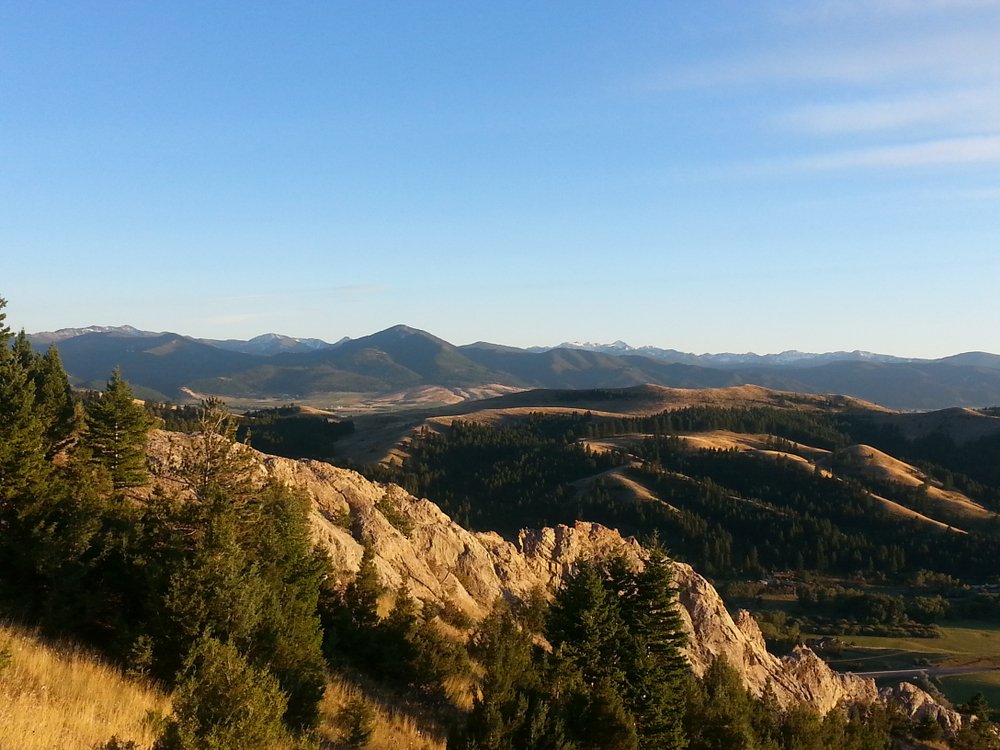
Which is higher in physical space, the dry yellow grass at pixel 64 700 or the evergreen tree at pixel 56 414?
the evergreen tree at pixel 56 414

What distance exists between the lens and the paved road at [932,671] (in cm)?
7225

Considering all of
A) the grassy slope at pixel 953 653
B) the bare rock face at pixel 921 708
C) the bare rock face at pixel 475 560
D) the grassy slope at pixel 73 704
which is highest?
the grassy slope at pixel 73 704

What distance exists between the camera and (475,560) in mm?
42000

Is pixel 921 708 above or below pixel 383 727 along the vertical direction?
below

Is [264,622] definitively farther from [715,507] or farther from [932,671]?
[715,507]

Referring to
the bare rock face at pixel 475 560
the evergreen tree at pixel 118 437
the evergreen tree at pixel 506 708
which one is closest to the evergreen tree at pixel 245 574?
the evergreen tree at pixel 506 708

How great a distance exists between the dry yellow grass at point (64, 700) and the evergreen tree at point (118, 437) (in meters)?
12.5

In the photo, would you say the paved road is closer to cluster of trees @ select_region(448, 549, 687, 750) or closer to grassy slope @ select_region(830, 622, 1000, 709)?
grassy slope @ select_region(830, 622, 1000, 709)

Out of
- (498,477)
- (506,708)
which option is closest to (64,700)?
(506,708)

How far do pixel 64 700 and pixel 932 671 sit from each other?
291ft

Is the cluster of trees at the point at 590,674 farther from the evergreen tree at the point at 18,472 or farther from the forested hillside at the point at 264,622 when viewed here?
the evergreen tree at the point at 18,472

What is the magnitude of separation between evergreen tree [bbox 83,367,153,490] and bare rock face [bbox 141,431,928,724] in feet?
5.01

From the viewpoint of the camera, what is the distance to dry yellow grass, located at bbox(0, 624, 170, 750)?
1012cm

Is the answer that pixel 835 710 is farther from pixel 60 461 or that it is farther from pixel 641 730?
pixel 60 461
